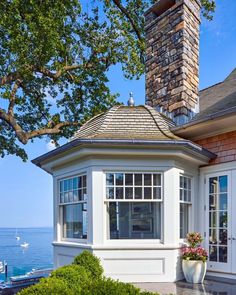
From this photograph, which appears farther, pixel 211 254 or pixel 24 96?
pixel 24 96

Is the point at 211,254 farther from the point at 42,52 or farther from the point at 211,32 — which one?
the point at 211,32

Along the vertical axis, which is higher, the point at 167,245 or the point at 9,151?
the point at 9,151

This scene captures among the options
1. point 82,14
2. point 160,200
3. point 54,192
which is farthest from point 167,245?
point 82,14

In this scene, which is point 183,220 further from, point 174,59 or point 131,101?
point 174,59

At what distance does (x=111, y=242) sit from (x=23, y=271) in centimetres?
1176

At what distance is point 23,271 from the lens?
641 inches

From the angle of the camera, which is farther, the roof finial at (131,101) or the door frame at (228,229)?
the roof finial at (131,101)

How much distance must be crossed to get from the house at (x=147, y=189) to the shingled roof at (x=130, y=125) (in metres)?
0.02

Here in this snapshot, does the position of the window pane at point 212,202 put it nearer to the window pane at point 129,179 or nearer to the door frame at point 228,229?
the door frame at point 228,229

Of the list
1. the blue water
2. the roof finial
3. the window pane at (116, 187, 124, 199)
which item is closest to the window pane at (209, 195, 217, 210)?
the window pane at (116, 187, 124, 199)

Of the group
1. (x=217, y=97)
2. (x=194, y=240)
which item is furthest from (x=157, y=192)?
(x=217, y=97)

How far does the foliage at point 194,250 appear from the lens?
6.23 m

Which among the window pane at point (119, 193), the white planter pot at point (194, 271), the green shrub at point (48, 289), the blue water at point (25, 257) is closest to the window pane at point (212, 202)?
the white planter pot at point (194, 271)

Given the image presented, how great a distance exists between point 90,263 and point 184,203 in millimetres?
2280
